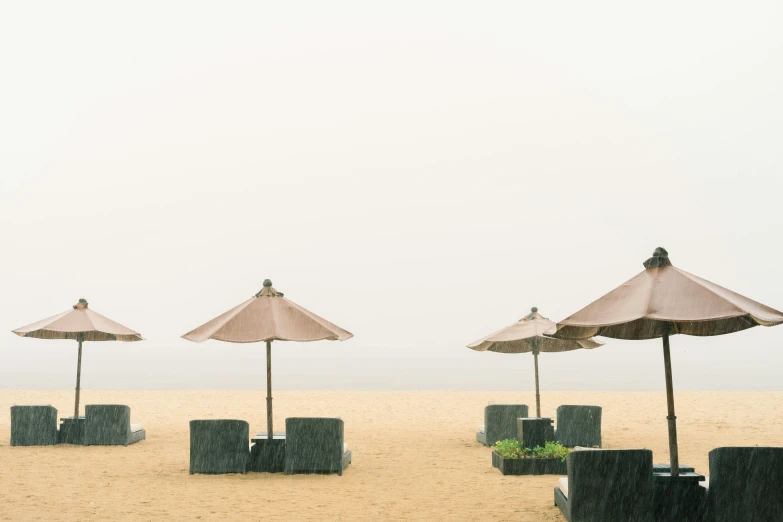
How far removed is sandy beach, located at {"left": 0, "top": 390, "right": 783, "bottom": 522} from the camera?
809cm

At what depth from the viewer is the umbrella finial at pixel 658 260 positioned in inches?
277

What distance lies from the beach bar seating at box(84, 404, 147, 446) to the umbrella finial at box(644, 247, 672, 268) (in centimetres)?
996

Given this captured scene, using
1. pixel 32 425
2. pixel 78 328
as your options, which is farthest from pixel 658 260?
pixel 32 425

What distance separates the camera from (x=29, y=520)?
7574mm

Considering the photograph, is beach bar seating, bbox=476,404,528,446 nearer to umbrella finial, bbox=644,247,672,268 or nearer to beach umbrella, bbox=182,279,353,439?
beach umbrella, bbox=182,279,353,439

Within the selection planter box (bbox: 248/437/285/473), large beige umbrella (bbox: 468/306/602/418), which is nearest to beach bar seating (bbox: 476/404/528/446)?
large beige umbrella (bbox: 468/306/602/418)

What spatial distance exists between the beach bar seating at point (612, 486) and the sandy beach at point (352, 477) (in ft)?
3.21

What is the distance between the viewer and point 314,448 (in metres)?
10.4

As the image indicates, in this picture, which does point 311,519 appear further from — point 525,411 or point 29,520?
point 525,411

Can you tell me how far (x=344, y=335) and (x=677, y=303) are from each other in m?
5.39

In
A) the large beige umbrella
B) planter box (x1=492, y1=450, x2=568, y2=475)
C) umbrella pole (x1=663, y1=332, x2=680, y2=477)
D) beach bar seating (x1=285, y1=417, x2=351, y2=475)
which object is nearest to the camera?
umbrella pole (x1=663, y1=332, x2=680, y2=477)

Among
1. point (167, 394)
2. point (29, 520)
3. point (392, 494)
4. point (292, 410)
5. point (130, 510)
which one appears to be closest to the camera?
point (29, 520)

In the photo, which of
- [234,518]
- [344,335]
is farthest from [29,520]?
[344,335]

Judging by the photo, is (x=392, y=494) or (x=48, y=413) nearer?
(x=392, y=494)
